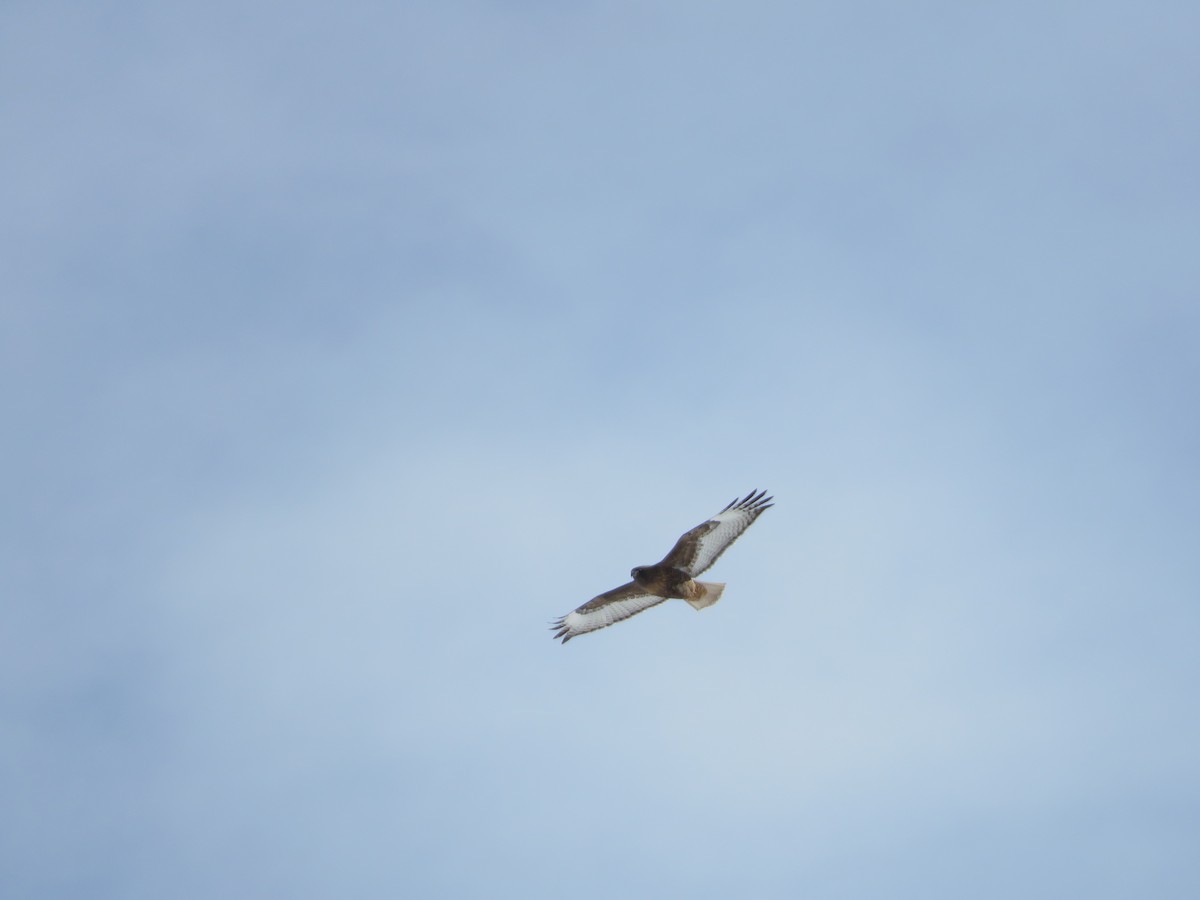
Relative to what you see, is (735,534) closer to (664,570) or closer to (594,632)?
(664,570)

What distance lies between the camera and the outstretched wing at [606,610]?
21.1 m

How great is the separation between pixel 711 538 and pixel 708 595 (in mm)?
875

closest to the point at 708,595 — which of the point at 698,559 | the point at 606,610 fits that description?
the point at 698,559

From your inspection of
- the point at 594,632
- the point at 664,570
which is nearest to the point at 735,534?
the point at 664,570

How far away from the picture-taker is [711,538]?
66.4 ft

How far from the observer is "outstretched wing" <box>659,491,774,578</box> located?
20.2 m

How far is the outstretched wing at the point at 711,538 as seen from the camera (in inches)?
794

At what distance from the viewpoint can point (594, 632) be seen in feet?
71.3

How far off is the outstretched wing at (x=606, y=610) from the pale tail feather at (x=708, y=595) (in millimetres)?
917

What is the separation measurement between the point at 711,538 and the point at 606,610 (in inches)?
96.1

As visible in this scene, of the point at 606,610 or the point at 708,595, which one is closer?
the point at 708,595

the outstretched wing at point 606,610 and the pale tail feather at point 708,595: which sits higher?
the outstretched wing at point 606,610

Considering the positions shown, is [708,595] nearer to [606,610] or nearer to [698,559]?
[698,559]

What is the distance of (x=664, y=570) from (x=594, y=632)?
2076 mm
